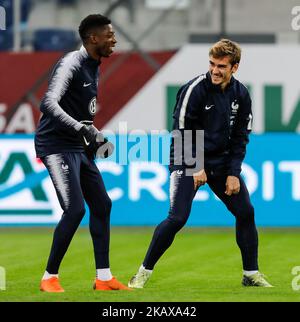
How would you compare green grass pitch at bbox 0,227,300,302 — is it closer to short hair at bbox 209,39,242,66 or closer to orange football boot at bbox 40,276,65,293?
orange football boot at bbox 40,276,65,293

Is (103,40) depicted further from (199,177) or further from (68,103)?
(199,177)

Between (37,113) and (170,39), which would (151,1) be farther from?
(37,113)

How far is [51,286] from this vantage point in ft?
31.5

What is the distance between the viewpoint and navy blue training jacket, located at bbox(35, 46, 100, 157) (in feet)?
31.0

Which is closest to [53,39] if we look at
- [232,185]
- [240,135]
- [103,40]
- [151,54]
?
[151,54]

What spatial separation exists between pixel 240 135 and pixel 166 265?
8.40 feet

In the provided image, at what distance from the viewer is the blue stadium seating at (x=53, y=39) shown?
18.1m

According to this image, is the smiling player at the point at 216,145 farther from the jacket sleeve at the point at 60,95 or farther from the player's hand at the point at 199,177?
the jacket sleeve at the point at 60,95

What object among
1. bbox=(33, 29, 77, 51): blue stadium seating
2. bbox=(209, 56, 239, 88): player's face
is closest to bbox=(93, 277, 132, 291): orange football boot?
bbox=(209, 56, 239, 88): player's face

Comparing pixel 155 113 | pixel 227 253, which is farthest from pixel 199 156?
pixel 155 113

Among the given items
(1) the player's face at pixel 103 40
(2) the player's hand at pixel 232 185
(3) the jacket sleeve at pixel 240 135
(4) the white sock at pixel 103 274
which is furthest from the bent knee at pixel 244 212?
(1) the player's face at pixel 103 40

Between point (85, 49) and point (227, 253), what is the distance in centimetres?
442

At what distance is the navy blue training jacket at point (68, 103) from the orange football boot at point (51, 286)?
0.96 metres

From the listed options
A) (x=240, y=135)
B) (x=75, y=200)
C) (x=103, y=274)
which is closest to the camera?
(x=75, y=200)
